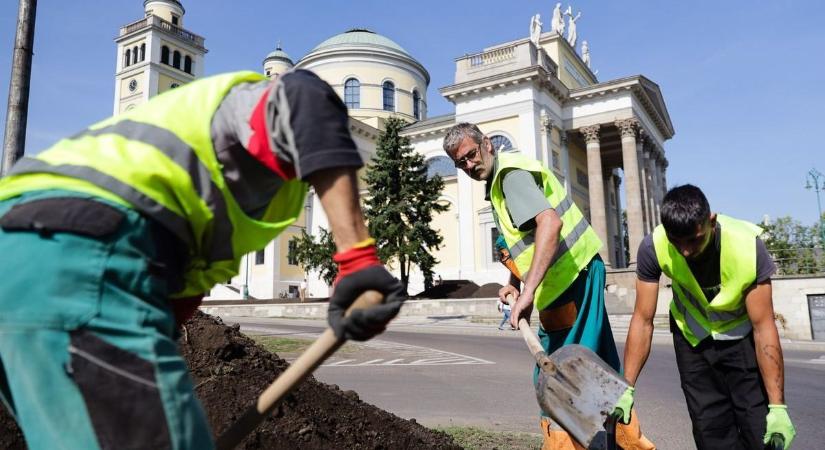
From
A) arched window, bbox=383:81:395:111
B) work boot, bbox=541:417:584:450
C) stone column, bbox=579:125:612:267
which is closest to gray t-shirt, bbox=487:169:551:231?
work boot, bbox=541:417:584:450

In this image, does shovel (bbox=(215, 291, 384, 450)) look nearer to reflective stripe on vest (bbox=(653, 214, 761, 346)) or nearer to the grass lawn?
reflective stripe on vest (bbox=(653, 214, 761, 346))

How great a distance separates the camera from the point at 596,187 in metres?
35.9

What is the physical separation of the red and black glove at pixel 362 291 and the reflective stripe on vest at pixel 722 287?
2.21m

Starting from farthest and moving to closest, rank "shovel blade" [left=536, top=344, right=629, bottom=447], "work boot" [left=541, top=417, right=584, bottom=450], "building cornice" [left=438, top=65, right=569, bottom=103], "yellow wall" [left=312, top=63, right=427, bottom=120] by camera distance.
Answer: "yellow wall" [left=312, top=63, right=427, bottom=120] → "building cornice" [left=438, top=65, right=569, bottom=103] → "work boot" [left=541, top=417, right=584, bottom=450] → "shovel blade" [left=536, top=344, right=629, bottom=447]

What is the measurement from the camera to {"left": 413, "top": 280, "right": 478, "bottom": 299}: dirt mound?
32656mm

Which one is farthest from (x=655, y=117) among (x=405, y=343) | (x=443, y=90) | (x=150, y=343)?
(x=150, y=343)

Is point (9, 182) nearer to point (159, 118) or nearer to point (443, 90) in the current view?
point (159, 118)

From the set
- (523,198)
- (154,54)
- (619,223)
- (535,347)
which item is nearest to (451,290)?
(619,223)

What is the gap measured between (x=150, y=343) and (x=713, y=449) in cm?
296

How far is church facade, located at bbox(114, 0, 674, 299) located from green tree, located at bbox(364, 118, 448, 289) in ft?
10.1

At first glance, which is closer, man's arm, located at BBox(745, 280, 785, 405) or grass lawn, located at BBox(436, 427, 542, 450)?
man's arm, located at BBox(745, 280, 785, 405)

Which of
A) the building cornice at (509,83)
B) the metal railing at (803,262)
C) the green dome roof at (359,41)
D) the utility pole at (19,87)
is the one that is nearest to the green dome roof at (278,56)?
the green dome roof at (359,41)

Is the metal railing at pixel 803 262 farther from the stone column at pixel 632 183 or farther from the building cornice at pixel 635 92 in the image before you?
the building cornice at pixel 635 92

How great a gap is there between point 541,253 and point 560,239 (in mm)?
312
